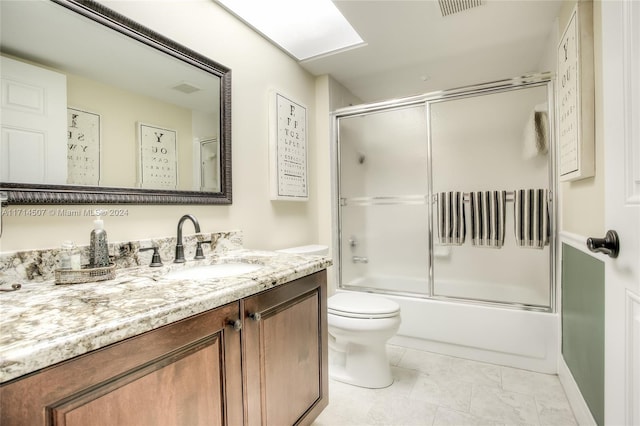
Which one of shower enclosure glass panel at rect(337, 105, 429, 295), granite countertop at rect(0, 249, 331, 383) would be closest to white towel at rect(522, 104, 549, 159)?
shower enclosure glass panel at rect(337, 105, 429, 295)

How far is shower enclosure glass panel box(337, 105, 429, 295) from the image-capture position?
98.5 inches

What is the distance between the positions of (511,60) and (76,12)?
272cm

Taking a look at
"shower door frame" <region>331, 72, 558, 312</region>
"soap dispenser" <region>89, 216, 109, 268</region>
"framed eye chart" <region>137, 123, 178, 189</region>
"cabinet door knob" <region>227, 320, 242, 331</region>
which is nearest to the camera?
"cabinet door knob" <region>227, 320, 242, 331</region>

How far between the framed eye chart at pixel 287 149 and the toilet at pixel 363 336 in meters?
0.83

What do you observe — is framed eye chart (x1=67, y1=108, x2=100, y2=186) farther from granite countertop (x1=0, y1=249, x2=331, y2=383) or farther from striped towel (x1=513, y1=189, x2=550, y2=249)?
striped towel (x1=513, y1=189, x2=550, y2=249)

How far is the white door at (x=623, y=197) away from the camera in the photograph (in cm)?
72

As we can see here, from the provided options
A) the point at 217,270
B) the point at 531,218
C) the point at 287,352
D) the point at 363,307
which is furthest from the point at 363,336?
the point at 531,218

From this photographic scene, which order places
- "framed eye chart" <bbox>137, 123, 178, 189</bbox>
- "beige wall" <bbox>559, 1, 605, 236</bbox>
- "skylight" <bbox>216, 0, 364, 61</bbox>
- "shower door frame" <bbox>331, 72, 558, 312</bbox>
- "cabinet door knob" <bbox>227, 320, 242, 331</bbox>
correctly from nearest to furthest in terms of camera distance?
"cabinet door knob" <bbox>227, 320, 242, 331</bbox> → "beige wall" <bbox>559, 1, 605, 236</bbox> → "framed eye chart" <bbox>137, 123, 178, 189</bbox> → "skylight" <bbox>216, 0, 364, 61</bbox> → "shower door frame" <bbox>331, 72, 558, 312</bbox>

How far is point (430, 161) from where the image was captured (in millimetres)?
2371

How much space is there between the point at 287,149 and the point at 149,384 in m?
1.71

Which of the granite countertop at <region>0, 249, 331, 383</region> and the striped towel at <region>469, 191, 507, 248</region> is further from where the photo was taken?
the striped towel at <region>469, 191, 507, 248</region>

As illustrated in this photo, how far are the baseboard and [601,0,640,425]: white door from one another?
548mm

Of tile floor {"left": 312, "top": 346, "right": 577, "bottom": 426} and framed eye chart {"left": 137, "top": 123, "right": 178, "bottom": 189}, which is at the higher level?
framed eye chart {"left": 137, "top": 123, "right": 178, "bottom": 189}

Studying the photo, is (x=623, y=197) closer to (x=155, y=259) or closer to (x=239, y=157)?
(x=155, y=259)
